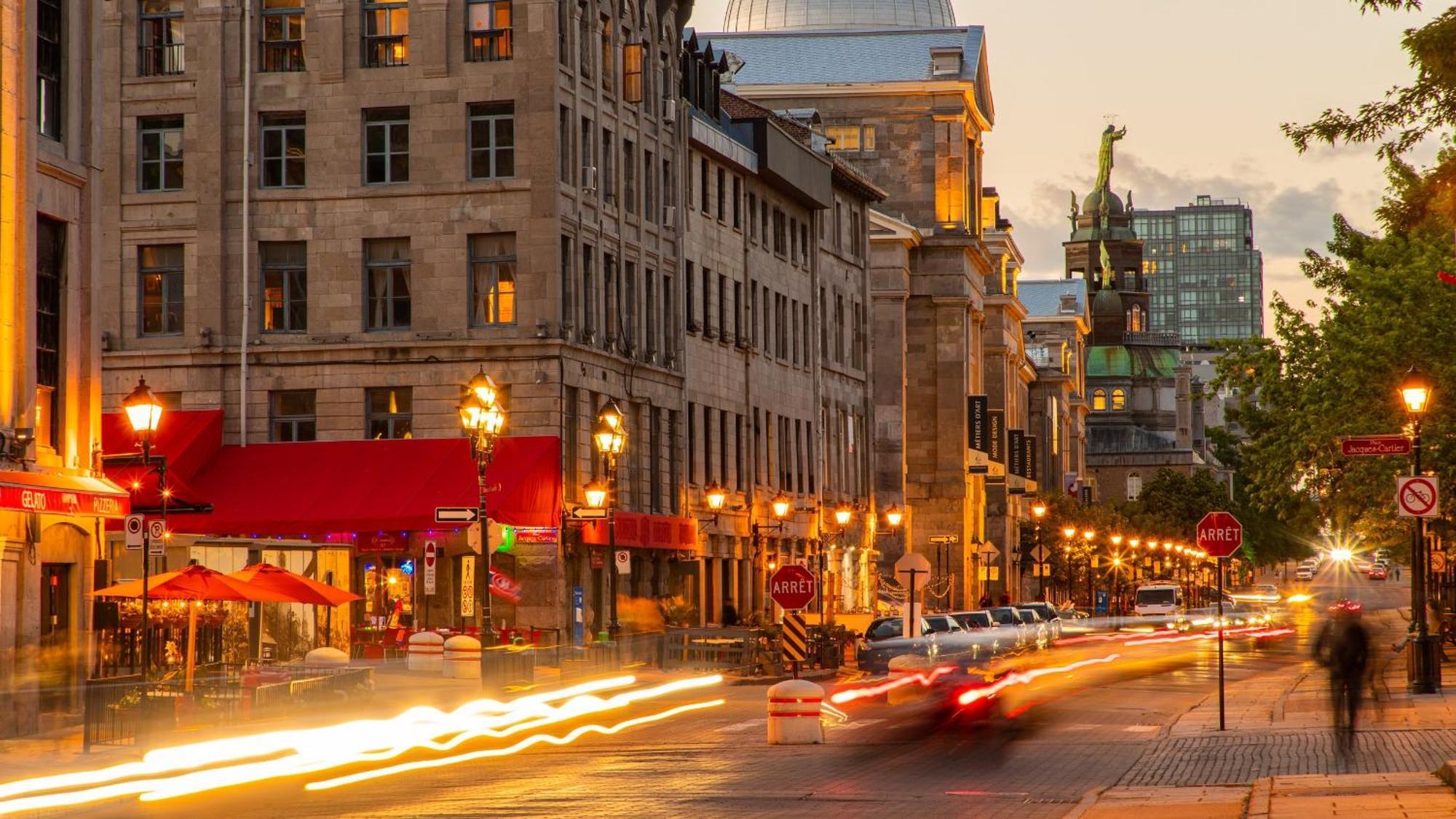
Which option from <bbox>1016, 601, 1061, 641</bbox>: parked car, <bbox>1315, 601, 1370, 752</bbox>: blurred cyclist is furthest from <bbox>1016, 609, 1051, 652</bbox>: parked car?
<bbox>1315, 601, 1370, 752</bbox>: blurred cyclist

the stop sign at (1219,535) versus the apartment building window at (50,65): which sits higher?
the apartment building window at (50,65)

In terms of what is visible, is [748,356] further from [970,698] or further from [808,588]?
[970,698]

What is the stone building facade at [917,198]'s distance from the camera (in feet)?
357

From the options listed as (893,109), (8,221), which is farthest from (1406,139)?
(893,109)

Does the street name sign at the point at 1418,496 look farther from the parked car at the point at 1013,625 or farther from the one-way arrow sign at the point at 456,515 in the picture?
the parked car at the point at 1013,625

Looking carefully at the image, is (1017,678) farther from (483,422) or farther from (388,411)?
(388,411)

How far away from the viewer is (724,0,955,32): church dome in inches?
4545

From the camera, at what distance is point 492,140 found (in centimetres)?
5659

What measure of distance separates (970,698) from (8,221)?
14840mm

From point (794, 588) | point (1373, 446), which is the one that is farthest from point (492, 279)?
point (1373, 446)

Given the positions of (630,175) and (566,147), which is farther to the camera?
(630,175)

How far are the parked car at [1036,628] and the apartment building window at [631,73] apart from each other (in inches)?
691

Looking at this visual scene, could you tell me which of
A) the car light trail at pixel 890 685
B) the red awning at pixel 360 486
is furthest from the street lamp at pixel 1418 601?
the red awning at pixel 360 486

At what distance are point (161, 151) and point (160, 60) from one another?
221 centimetres
